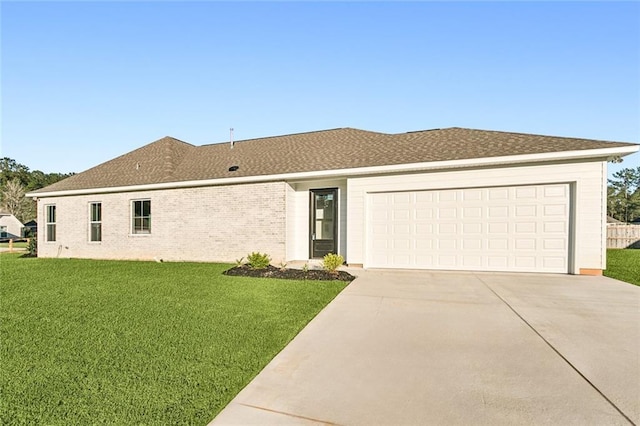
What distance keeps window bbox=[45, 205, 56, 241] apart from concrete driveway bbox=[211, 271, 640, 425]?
53.1 feet

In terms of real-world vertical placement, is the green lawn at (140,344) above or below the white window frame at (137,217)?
below

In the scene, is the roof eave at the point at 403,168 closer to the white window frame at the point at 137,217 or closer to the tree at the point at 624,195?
the white window frame at the point at 137,217

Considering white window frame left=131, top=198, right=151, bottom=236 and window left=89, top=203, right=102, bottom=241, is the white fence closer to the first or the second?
white window frame left=131, top=198, right=151, bottom=236

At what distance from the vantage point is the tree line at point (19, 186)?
161 feet

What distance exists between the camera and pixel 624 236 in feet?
53.0

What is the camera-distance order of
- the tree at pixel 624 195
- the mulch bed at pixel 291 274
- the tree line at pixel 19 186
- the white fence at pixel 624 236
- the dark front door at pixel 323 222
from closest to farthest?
1. the mulch bed at pixel 291 274
2. the dark front door at pixel 323 222
3. the white fence at pixel 624 236
4. the tree line at pixel 19 186
5. the tree at pixel 624 195

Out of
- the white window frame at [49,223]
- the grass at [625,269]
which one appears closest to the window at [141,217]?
A: the white window frame at [49,223]

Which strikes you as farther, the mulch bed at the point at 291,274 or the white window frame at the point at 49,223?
the white window frame at the point at 49,223

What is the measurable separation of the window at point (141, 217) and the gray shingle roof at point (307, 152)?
941mm

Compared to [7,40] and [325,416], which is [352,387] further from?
[7,40]

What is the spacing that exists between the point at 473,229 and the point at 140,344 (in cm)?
850

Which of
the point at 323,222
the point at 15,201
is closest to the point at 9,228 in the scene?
the point at 15,201

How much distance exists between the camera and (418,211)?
9.26 m

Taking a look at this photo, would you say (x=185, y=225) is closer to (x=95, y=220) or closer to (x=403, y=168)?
(x=95, y=220)
